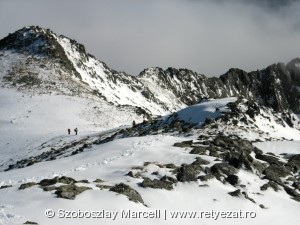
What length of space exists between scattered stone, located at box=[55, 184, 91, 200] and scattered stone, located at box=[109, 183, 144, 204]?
132 centimetres

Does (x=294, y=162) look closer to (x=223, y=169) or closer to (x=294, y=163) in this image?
(x=294, y=163)

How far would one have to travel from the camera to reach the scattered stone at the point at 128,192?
818 inches

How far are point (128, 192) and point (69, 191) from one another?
107 inches

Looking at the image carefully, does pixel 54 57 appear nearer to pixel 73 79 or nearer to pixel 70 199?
pixel 73 79

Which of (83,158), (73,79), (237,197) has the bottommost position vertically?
(237,197)

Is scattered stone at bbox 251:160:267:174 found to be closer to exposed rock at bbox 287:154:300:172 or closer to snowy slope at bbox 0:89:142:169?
exposed rock at bbox 287:154:300:172

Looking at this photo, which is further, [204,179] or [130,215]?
[204,179]

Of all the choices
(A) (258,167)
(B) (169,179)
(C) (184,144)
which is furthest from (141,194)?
(C) (184,144)

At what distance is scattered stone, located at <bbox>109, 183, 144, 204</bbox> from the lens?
2078 cm

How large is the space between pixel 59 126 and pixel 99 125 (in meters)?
6.11

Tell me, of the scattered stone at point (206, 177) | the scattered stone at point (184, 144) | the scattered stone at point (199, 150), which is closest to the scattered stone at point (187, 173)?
the scattered stone at point (206, 177)

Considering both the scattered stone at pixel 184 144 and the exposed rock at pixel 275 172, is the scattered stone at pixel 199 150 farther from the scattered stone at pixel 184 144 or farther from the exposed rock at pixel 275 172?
the exposed rock at pixel 275 172

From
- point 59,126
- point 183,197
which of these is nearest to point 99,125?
point 59,126

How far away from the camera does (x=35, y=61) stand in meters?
100
